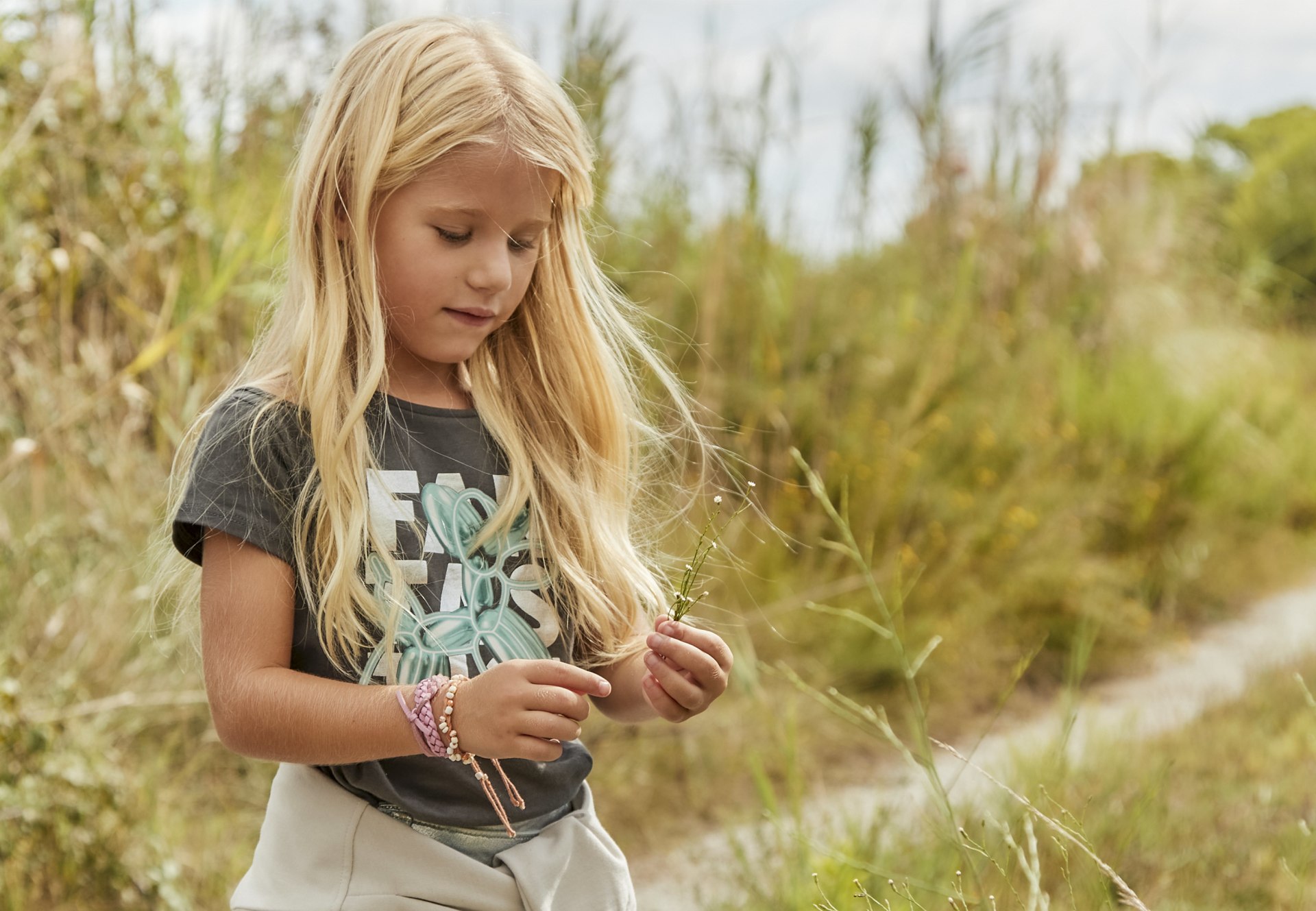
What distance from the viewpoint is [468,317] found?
1.59 meters

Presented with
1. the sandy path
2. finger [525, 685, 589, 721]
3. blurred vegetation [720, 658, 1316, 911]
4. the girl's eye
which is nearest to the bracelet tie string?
finger [525, 685, 589, 721]

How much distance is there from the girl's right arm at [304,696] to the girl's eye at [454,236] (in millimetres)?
444

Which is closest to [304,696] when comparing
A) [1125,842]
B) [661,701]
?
[661,701]

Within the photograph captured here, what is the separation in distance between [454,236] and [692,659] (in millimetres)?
598

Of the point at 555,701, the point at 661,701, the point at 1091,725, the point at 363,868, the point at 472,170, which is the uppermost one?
the point at 472,170

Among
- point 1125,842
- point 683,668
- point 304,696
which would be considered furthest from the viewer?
point 1125,842

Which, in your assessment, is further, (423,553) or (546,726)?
(423,553)

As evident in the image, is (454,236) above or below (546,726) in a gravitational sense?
above

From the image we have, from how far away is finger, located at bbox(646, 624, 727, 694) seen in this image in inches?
56.2

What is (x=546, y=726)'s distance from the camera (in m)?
1.25

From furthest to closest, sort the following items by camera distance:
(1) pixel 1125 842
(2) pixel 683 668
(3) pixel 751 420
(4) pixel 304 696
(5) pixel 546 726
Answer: (3) pixel 751 420 → (1) pixel 1125 842 → (2) pixel 683 668 → (4) pixel 304 696 → (5) pixel 546 726

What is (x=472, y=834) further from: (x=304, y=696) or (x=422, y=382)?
(x=422, y=382)

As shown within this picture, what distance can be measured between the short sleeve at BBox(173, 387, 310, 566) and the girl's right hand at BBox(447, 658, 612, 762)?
0.32m

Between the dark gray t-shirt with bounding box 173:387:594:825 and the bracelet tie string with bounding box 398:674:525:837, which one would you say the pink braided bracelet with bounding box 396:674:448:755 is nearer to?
the bracelet tie string with bounding box 398:674:525:837
